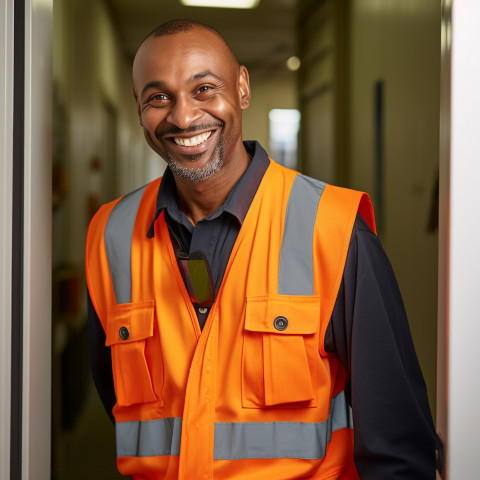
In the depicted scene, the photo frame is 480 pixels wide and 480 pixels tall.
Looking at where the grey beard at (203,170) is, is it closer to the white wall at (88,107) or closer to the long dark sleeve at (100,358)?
the long dark sleeve at (100,358)

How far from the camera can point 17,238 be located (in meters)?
1.06

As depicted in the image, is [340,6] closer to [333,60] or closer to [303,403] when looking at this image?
[333,60]

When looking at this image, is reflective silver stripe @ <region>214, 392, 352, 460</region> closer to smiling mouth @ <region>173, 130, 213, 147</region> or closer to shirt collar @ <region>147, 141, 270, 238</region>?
shirt collar @ <region>147, 141, 270, 238</region>

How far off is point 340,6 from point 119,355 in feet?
9.00

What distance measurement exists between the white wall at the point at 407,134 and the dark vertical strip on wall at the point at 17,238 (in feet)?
4.62

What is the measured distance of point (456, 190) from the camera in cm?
75

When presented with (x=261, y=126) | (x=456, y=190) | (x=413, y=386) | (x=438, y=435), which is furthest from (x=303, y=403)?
(x=261, y=126)

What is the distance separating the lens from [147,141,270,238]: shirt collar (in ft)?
4.00

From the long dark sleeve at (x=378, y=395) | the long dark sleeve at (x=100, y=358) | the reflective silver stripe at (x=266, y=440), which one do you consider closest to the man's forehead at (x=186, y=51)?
the long dark sleeve at (x=378, y=395)

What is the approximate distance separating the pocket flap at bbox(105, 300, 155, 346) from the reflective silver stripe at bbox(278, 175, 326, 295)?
0.98 ft

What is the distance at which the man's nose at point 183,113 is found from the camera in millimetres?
1176

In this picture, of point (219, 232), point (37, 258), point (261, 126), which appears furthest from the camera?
point (261, 126)

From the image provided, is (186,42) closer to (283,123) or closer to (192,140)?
(192,140)

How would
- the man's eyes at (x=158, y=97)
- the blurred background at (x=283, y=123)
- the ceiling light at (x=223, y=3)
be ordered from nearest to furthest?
the man's eyes at (x=158, y=97), the blurred background at (x=283, y=123), the ceiling light at (x=223, y=3)
